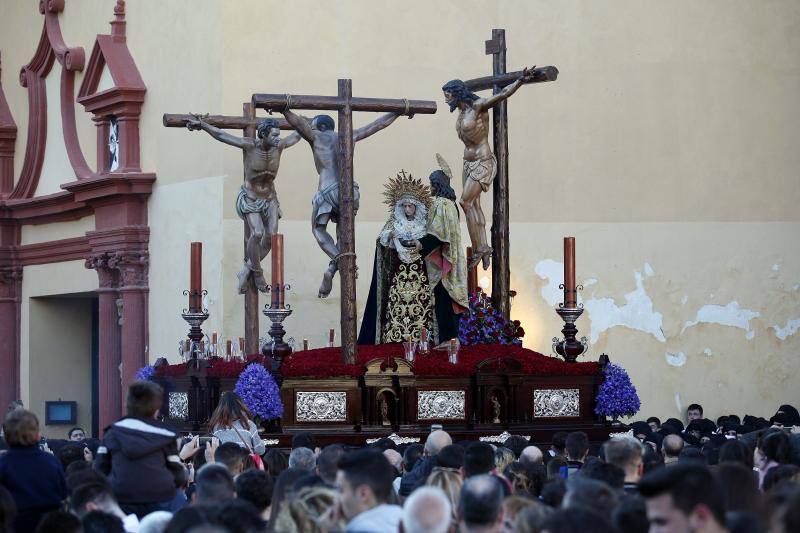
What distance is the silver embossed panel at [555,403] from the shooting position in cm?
1555

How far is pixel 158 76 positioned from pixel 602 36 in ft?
20.4

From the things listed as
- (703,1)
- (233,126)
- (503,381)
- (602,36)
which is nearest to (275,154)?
(233,126)

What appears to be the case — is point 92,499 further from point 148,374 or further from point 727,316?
point 727,316

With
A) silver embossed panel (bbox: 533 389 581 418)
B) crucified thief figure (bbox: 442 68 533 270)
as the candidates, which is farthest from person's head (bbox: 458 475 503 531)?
crucified thief figure (bbox: 442 68 533 270)

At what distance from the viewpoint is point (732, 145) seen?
2255 centimetres

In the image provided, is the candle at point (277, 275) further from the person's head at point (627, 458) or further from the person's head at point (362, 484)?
the person's head at point (362, 484)

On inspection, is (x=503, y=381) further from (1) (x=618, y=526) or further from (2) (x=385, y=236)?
(1) (x=618, y=526)

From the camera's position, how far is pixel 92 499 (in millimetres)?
7270

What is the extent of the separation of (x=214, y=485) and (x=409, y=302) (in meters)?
9.40

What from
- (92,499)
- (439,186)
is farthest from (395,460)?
(439,186)

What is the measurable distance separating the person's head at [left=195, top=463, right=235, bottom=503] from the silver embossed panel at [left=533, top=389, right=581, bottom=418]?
27.0ft

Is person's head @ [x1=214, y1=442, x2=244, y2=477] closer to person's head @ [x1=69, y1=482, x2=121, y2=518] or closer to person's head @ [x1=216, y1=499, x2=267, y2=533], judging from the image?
person's head @ [x1=69, y1=482, x2=121, y2=518]

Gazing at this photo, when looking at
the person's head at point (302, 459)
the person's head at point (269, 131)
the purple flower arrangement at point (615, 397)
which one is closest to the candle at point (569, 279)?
the purple flower arrangement at point (615, 397)

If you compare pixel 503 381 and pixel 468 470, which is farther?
pixel 503 381
